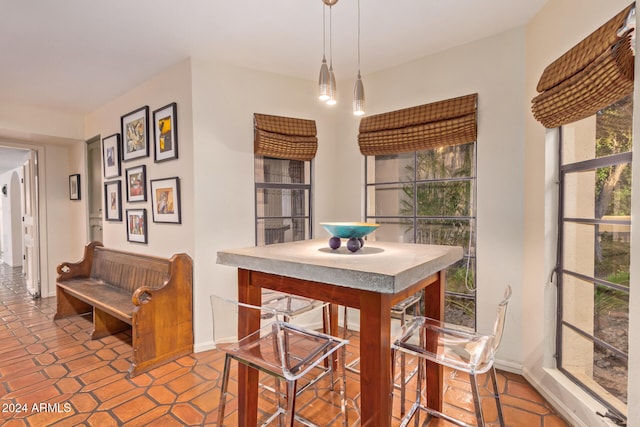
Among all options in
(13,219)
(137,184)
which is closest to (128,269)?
(137,184)

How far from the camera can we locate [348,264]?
1385 mm

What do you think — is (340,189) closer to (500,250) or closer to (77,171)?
(500,250)

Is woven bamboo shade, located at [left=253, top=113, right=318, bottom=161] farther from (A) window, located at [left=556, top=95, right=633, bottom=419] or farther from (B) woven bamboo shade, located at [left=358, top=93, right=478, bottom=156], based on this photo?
(A) window, located at [left=556, top=95, right=633, bottom=419]

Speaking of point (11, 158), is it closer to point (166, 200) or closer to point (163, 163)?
point (163, 163)

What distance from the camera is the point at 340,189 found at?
3666 millimetres

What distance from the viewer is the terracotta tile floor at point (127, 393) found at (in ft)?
6.72

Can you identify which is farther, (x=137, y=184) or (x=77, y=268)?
(x=77, y=268)

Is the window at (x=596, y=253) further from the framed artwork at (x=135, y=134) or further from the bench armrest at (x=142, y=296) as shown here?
the framed artwork at (x=135, y=134)

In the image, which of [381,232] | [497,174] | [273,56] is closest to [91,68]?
[273,56]

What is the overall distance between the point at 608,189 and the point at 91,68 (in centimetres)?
437

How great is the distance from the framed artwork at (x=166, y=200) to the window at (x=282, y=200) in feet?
2.54

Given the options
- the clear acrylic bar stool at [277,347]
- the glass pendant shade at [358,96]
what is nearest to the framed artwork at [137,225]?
the clear acrylic bar stool at [277,347]

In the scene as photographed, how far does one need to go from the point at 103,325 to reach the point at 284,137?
275 centimetres

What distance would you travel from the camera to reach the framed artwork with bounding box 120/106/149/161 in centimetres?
348
